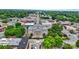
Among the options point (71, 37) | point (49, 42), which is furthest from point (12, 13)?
point (71, 37)

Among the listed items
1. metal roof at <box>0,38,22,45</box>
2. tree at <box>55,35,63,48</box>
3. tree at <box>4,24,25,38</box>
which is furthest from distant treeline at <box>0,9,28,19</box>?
tree at <box>55,35,63,48</box>

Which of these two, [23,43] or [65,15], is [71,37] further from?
[23,43]

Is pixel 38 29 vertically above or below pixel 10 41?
above

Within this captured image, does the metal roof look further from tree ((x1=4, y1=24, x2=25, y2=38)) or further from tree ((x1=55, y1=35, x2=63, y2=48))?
tree ((x1=55, y1=35, x2=63, y2=48))

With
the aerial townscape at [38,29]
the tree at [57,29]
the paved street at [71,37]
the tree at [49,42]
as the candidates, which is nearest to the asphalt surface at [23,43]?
the aerial townscape at [38,29]

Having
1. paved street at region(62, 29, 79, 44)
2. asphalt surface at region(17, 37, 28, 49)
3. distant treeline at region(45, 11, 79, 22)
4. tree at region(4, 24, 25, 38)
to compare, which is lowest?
asphalt surface at region(17, 37, 28, 49)

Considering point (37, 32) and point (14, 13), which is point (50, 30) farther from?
point (14, 13)

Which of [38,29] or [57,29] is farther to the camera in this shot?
[38,29]
